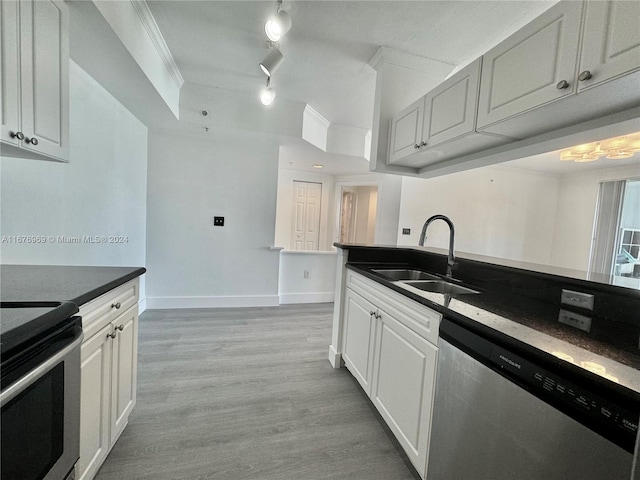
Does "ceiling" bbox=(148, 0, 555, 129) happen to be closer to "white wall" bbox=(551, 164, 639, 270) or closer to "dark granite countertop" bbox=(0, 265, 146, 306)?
"dark granite countertop" bbox=(0, 265, 146, 306)

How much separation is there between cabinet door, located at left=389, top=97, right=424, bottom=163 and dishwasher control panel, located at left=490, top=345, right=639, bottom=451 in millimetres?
1579

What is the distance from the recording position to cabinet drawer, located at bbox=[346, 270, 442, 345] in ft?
3.92

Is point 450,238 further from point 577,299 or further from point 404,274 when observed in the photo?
point 577,299

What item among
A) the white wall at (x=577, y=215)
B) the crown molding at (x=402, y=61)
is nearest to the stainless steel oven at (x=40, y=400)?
the crown molding at (x=402, y=61)

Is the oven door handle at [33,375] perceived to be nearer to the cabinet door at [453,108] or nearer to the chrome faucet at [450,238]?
the chrome faucet at [450,238]

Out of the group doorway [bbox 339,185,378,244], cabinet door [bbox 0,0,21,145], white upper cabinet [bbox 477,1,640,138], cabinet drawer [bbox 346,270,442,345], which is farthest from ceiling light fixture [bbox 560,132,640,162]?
cabinet door [bbox 0,0,21,145]

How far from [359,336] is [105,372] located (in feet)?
4.85

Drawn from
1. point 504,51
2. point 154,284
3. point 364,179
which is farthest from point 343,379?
point 364,179

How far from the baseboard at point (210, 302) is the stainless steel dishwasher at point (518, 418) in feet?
9.80

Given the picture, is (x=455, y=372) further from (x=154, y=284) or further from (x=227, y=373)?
(x=154, y=284)

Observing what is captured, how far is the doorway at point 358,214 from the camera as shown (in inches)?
254

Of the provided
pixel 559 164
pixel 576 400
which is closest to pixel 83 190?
pixel 576 400

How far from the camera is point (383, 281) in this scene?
1.61 m

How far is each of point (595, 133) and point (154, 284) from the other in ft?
14.2
